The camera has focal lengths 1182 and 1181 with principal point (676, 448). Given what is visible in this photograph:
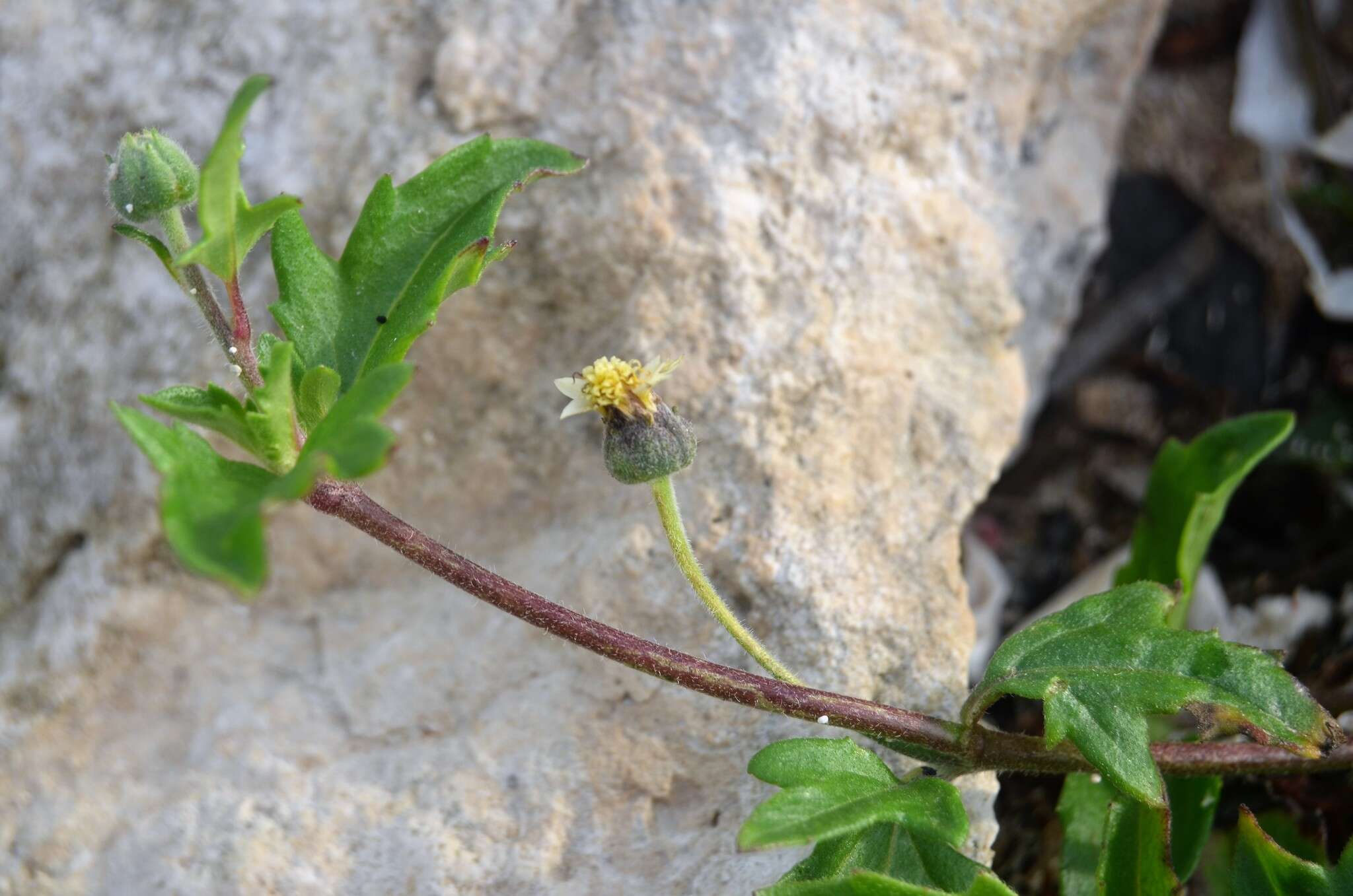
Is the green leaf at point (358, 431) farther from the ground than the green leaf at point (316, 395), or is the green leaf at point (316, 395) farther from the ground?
the green leaf at point (316, 395)

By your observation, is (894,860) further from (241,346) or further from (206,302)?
(206,302)

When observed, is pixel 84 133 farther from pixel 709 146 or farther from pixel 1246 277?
pixel 1246 277

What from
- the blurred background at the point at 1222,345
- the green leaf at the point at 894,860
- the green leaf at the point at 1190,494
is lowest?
the green leaf at the point at 894,860

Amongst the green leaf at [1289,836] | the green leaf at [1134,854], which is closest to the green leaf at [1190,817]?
the green leaf at [1289,836]

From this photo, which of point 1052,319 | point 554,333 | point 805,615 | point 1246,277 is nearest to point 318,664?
point 554,333

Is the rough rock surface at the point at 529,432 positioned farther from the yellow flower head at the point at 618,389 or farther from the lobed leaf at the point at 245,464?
the lobed leaf at the point at 245,464

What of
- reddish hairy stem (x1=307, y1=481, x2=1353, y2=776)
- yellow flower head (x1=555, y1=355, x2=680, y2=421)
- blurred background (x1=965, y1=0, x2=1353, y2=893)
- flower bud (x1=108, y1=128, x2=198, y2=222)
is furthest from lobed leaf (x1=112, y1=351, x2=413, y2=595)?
blurred background (x1=965, y1=0, x2=1353, y2=893)

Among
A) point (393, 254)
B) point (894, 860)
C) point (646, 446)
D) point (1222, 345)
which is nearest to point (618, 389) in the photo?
point (646, 446)

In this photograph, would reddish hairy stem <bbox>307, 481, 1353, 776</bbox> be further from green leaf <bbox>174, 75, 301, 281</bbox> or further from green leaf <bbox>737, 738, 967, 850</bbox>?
green leaf <bbox>174, 75, 301, 281</bbox>
